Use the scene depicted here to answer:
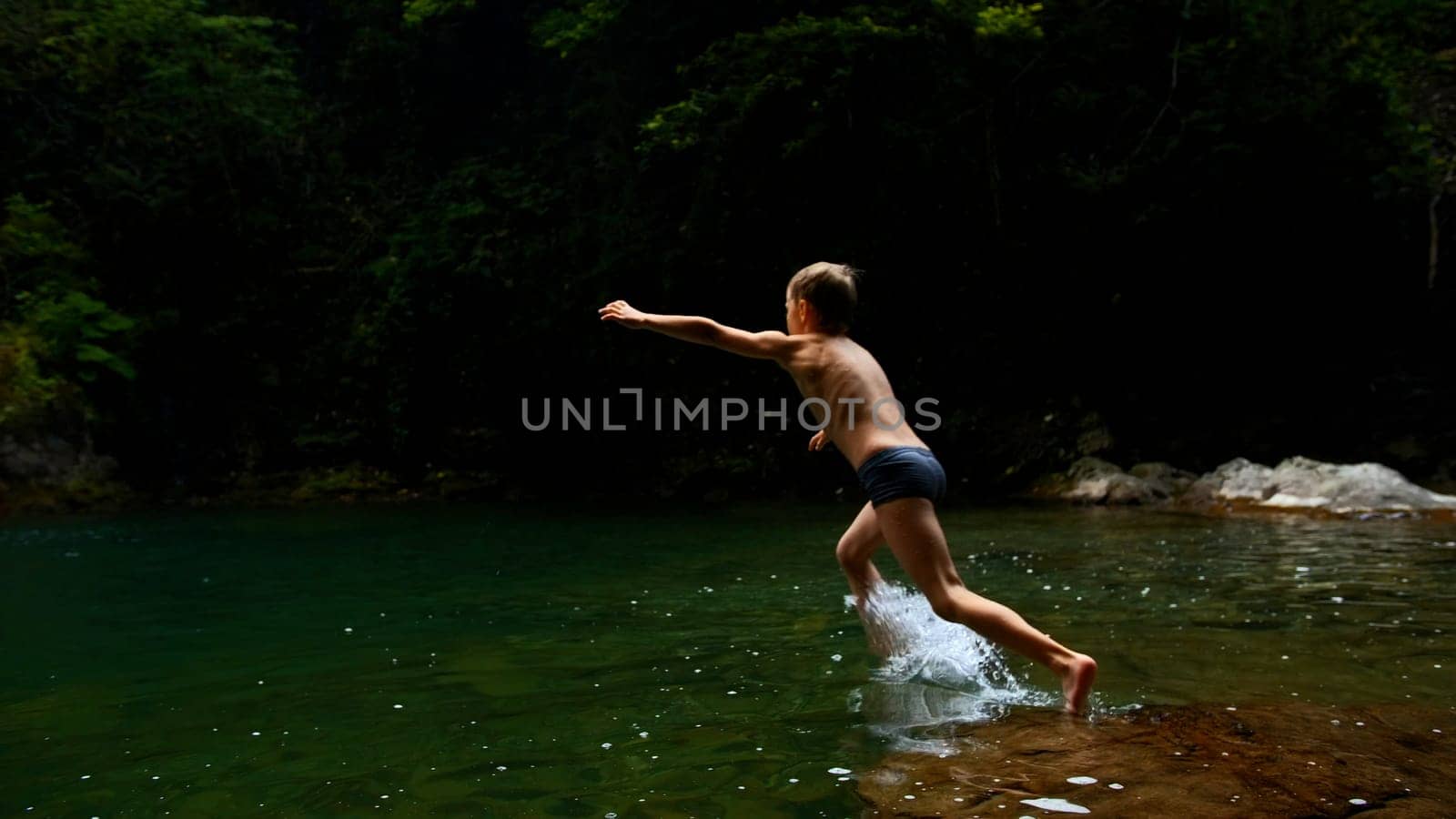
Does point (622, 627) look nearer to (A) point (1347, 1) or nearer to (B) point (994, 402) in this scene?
(B) point (994, 402)

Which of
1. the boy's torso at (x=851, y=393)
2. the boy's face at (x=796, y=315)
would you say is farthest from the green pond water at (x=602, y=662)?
the boy's face at (x=796, y=315)

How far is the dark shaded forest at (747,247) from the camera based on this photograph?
1491 centimetres

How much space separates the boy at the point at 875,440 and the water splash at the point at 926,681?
320 mm

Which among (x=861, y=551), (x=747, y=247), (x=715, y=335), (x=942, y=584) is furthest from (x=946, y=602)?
(x=747, y=247)

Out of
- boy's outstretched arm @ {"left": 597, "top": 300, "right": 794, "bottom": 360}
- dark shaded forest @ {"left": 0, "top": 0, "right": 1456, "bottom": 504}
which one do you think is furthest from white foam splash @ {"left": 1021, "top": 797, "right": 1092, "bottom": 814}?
dark shaded forest @ {"left": 0, "top": 0, "right": 1456, "bottom": 504}

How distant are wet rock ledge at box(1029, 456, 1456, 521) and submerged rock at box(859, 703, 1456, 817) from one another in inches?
319

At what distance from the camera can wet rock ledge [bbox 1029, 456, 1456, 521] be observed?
35.7ft

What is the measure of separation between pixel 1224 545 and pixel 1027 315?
7651 mm

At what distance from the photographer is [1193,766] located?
10.3 ft

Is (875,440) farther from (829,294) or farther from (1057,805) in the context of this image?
(1057,805)

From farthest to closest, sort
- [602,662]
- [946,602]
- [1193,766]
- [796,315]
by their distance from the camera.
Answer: [602,662]
[796,315]
[946,602]
[1193,766]

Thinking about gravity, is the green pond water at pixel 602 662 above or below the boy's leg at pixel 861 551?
below

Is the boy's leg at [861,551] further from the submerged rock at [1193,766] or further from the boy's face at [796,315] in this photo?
the submerged rock at [1193,766]

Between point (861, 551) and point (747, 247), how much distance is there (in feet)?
39.5
